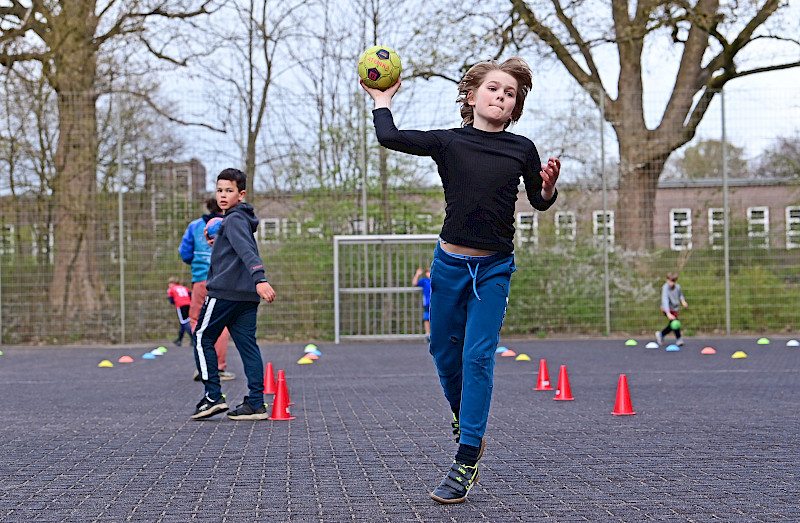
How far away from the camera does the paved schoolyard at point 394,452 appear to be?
3889 mm

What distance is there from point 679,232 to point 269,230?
687 cm

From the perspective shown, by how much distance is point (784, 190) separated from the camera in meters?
17.2

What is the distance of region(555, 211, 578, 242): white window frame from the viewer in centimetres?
1688

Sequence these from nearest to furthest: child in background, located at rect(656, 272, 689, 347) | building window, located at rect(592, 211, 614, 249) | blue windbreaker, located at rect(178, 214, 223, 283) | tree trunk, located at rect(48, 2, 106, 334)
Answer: blue windbreaker, located at rect(178, 214, 223, 283)
child in background, located at rect(656, 272, 689, 347)
tree trunk, located at rect(48, 2, 106, 334)
building window, located at rect(592, 211, 614, 249)

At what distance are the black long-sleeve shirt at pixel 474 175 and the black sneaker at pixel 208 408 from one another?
2.96 meters

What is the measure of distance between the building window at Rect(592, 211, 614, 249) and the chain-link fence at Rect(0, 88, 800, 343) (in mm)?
26

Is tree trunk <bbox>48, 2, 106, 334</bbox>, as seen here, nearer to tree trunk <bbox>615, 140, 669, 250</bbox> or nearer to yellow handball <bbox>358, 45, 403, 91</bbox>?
tree trunk <bbox>615, 140, 669, 250</bbox>

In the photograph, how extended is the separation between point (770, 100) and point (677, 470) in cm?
1395

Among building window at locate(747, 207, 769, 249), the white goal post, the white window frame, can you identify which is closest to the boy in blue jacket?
the white goal post

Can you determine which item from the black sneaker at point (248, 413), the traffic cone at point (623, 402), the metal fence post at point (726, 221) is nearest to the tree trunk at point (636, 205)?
the metal fence post at point (726, 221)

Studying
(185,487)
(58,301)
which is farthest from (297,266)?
(185,487)

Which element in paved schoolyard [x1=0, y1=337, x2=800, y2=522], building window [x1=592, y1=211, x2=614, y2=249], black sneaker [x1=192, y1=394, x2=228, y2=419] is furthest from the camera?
building window [x1=592, y1=211, x2=614, y2=249]

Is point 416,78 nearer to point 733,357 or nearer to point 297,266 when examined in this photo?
point 297,266

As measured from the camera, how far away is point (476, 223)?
4324 millimetres
